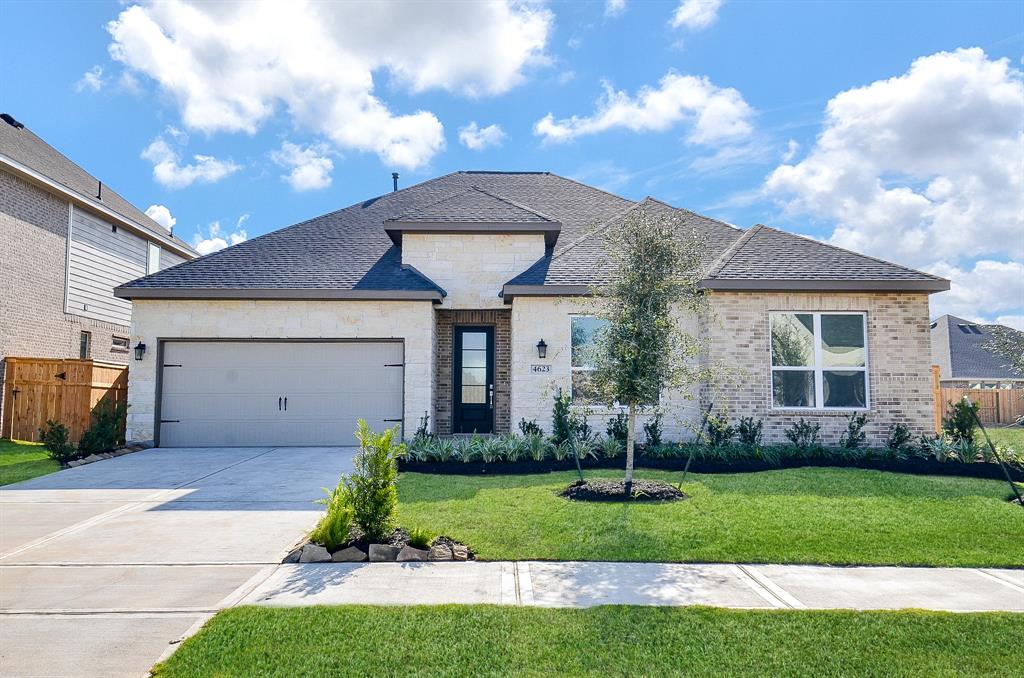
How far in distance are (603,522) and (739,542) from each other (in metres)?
1.30

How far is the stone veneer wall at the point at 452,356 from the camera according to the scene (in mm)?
13367

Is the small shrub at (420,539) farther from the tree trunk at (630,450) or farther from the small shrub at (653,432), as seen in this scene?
the small shrub at (653,432)

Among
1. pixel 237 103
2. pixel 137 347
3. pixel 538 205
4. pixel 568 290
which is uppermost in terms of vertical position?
pixel 237 103

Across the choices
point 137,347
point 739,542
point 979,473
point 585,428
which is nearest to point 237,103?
point 137,347

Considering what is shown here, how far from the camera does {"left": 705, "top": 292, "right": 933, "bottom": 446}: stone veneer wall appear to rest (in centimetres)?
1145

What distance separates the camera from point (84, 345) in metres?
18.0

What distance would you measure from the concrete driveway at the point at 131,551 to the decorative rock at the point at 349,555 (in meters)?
0.51

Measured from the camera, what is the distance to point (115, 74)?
1238cm

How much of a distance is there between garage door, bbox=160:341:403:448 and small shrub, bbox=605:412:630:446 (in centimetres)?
427

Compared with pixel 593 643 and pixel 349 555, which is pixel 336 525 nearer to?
pixel 349 555

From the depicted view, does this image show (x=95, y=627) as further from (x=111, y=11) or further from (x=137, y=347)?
(x=111, y=11)

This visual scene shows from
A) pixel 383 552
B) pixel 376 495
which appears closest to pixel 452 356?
pixel 376 495

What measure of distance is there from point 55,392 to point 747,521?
14.6 meters

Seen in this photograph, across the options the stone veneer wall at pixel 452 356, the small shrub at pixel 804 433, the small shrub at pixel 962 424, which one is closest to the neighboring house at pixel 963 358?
the small shrub at pixel 962 424
